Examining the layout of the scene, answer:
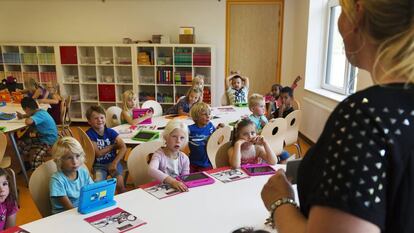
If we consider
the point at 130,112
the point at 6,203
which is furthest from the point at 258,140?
the point at 130,112

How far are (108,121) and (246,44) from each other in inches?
143

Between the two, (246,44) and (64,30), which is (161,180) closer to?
(246,44)

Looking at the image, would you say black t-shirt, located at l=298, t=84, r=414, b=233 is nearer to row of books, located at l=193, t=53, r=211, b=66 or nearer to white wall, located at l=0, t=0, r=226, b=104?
row of books, located at l=193, t=53, r=211, b=66

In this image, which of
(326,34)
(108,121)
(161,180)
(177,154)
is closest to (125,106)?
(108,121)

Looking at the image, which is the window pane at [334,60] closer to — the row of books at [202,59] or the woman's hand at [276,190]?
the row of books at [202,59]

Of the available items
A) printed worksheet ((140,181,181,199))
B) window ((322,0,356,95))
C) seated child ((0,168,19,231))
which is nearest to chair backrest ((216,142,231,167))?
printed worksheet ((140,181,181,199))

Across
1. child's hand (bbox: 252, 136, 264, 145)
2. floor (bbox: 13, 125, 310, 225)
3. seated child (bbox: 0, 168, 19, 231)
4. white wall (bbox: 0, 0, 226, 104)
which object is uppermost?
white wall (bbox: 0, 0, 226, 104)

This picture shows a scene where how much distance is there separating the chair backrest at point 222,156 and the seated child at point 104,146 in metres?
1.04

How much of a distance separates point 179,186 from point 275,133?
1682mm

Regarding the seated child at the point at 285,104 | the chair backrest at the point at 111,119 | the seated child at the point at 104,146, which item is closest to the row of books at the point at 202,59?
the seated child at the point at 285,104

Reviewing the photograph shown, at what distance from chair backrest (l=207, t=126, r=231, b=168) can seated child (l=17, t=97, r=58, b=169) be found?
2102 millimetres

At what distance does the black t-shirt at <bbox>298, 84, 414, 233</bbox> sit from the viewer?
535mm

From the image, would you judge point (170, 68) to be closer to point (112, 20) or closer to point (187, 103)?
point (112, 20)

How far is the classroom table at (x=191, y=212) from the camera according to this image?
1564 mm
